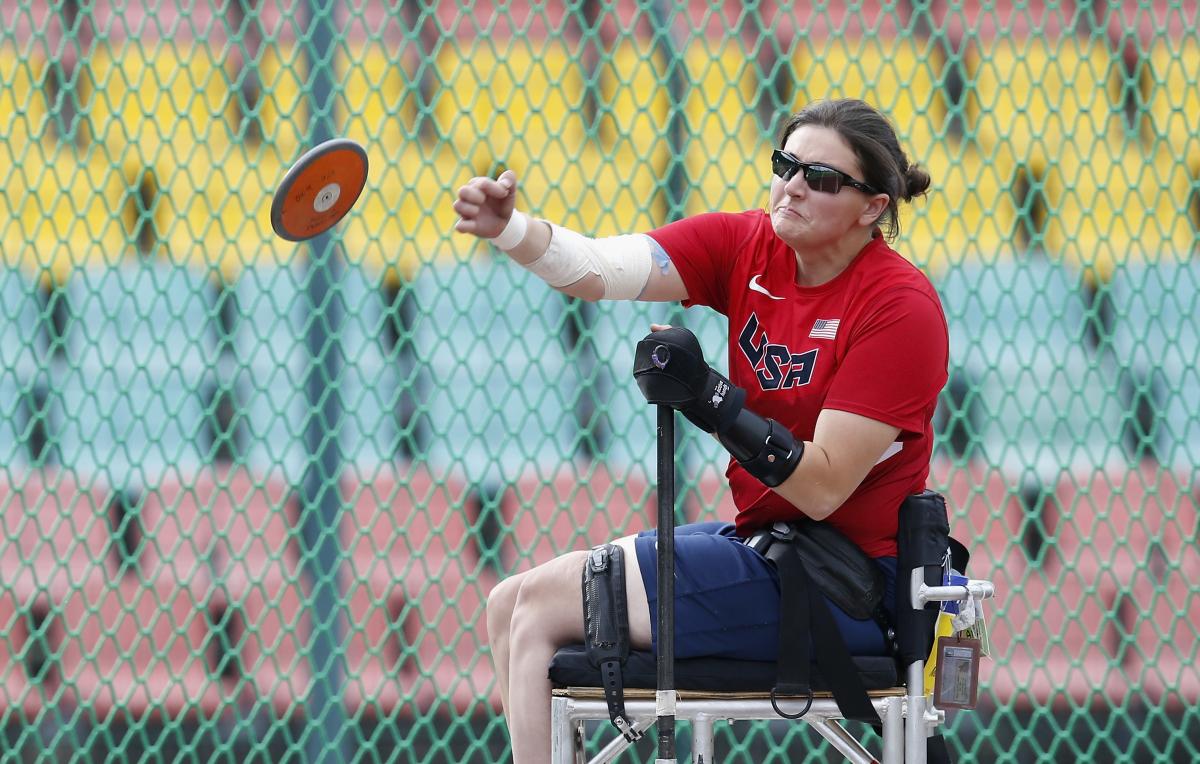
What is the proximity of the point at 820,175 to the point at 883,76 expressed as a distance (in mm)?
2507

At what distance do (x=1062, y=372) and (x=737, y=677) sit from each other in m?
1.80

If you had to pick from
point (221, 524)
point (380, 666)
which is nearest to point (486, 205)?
point (380, 666)

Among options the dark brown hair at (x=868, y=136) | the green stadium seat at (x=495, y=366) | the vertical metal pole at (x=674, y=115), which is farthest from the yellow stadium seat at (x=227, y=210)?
the dark brown hair at (x=868, y=136)

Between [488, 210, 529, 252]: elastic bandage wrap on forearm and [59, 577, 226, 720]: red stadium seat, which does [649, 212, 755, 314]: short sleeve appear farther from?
[59, 577, 226, 720]: red stadium seat

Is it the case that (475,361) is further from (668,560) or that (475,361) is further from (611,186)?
(668,560)

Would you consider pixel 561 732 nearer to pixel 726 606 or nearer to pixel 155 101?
pixel 726 606

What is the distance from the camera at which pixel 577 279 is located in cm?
211

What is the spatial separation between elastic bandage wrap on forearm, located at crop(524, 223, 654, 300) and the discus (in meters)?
0.30

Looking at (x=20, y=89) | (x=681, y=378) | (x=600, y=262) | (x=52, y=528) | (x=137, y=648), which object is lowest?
(x=137, y=648)

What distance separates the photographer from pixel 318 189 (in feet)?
6.20

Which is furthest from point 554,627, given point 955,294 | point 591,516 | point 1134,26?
point 955,294

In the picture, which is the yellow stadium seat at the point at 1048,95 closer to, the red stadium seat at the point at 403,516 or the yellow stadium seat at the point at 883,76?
the yellow stadium seat at the point at 883,76

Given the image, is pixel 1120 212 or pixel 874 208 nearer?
pixel 874 208

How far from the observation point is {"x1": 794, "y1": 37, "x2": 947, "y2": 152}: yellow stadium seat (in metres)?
3.29
